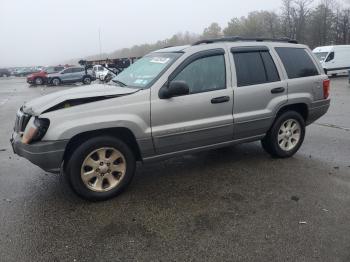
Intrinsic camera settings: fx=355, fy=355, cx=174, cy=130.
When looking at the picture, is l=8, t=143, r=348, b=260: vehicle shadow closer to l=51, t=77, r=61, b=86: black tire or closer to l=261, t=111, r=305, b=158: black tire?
l=261, t=111, r=305, b=158: black tire

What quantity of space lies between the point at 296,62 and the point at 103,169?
138 inches

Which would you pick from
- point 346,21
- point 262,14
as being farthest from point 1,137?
point 262,14

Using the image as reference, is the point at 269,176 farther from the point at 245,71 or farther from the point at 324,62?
the point at 324,62

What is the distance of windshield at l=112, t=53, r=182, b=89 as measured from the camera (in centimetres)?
459

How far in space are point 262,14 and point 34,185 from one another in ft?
257

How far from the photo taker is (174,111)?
4.45 metres

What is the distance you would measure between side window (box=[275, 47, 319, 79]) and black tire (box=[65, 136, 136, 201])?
9.47 feet

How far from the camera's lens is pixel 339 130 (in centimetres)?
784

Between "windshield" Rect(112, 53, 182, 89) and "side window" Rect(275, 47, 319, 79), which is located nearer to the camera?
"windshield" Rect(112, 53, 182, 89)

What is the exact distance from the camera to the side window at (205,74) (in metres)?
4.62

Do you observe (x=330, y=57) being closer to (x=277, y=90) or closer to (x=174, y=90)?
(x=277, y=90)

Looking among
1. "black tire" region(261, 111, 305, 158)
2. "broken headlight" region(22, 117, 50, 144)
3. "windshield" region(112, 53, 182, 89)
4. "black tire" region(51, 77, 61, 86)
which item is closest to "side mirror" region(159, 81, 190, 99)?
"windshield" region(112, 53, 182, 89)

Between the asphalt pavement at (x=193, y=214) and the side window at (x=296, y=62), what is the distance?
138 centimetres

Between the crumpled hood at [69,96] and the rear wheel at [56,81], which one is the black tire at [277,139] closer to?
the crumpled hood at [69,96]
